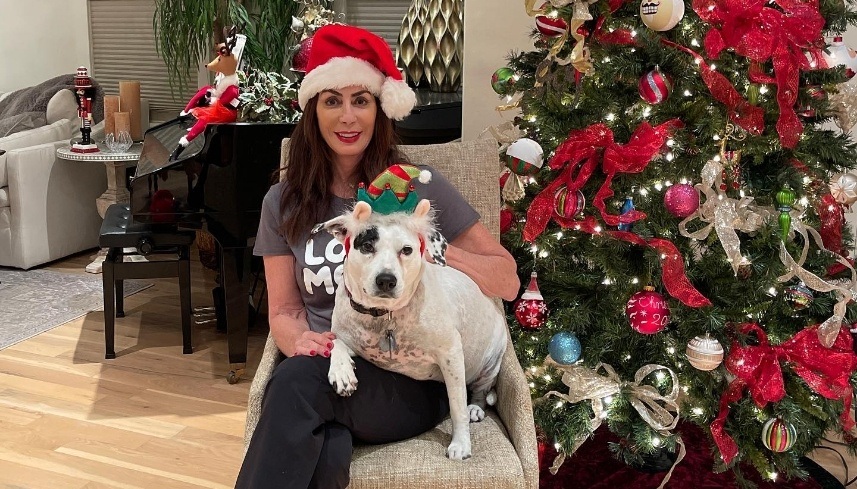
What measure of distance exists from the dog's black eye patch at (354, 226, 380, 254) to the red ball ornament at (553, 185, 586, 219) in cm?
75

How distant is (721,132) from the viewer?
201 cm

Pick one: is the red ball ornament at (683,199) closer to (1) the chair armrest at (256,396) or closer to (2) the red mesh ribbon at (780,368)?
(2) the red mesh ribbon at (780,368)

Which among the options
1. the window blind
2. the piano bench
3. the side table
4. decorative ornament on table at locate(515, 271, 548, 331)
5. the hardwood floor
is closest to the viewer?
decorative ornament on table at locate(515, 271, 548, 331)

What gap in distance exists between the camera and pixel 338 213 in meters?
1.91

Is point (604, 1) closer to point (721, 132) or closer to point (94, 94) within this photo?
point (721, 132)

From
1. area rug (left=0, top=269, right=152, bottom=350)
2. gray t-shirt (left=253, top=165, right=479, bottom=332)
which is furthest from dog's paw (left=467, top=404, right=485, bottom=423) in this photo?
area rug (left=0, top=269, right=152, bottom=350)

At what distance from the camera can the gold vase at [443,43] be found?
333 cm

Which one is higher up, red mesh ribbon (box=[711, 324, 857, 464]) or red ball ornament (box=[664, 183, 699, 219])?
red ball ornament (box=[664, 183, 699, 219])

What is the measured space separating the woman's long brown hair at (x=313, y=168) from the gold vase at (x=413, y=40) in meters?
1.47

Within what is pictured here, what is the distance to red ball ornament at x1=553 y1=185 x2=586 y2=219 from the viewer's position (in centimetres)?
208

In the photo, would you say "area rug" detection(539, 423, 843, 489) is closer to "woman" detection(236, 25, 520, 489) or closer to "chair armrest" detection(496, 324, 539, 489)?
"chair armrest" detection(496, 324, 539, 489)

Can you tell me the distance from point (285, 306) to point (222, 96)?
152 cm

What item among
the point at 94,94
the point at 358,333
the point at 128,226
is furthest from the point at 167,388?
the point at 94,94

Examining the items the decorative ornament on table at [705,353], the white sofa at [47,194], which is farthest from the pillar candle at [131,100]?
the decorative ornament on table at [705,353]
